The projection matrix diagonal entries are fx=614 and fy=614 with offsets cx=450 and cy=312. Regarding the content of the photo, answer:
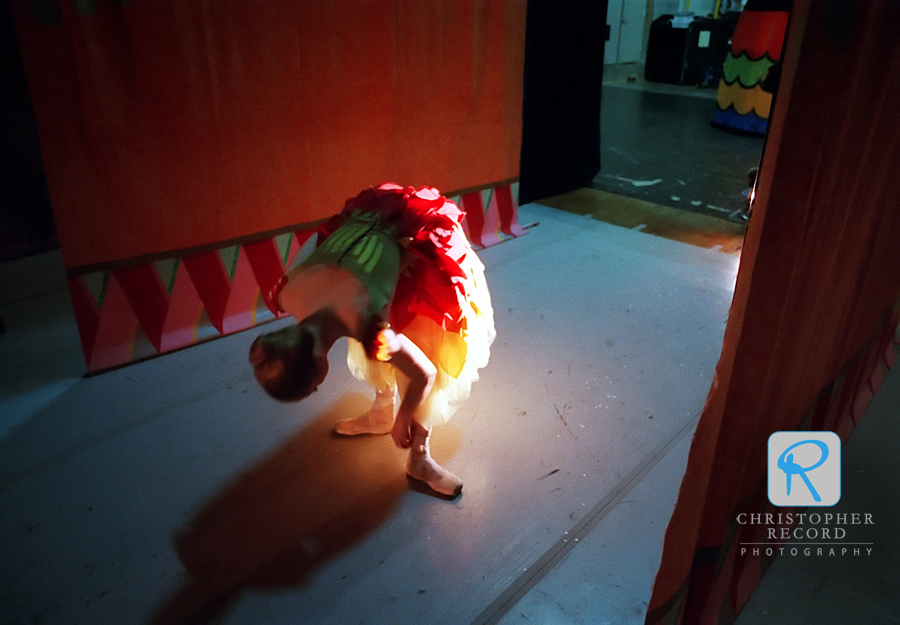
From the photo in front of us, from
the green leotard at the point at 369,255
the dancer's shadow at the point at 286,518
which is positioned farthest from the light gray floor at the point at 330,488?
the green leotard at the point at 369,255

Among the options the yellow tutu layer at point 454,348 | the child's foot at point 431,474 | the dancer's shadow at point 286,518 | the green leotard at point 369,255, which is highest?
the green leotard at point 369,255

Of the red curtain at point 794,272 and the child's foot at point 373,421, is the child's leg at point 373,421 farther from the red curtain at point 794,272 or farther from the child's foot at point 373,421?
the red curtain at point 794,272

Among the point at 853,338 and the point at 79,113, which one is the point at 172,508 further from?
the point at 853,338

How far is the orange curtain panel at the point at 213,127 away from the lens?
207 centimetres

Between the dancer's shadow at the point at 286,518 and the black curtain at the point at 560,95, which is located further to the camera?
the black curtain at the point at 560,95

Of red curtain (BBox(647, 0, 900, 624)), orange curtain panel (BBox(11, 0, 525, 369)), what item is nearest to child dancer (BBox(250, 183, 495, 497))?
red curtain (BBox(647, 0, 900, 624))

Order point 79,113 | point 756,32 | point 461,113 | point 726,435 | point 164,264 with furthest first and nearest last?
point 756,32
point 461,113
point 164,264
point 79,113
point 726,435

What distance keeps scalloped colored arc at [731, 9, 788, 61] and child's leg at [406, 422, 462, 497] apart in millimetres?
6137

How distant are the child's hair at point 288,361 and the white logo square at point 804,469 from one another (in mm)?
953

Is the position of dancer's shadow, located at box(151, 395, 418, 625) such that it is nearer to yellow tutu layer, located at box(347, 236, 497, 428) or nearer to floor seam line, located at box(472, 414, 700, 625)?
yellow tutu layer, located at box(347, 236, 497, 428)

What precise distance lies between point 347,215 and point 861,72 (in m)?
1.18

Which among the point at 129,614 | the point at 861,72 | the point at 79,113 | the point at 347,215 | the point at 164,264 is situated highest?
the point at 861,72

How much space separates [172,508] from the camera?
5.52 ft

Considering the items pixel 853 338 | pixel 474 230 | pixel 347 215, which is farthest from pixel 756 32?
Result: pixel 347 215
